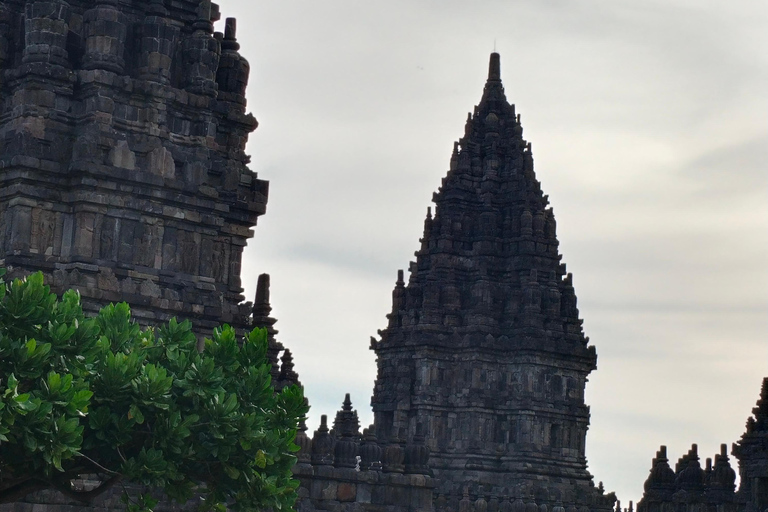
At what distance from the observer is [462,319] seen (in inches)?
2768

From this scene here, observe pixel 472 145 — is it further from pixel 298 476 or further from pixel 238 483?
pixel 238 483

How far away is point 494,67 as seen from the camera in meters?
75.9

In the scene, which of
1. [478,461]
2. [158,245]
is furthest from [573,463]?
[158,245]

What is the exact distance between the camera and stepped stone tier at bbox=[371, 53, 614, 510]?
67.3 metres

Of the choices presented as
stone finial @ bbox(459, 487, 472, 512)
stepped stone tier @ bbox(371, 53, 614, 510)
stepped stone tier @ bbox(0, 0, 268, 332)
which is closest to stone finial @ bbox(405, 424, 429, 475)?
stepped stone tier @ bbox(0, 0, 268, 332)

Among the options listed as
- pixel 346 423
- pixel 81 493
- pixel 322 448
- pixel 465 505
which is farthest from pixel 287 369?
pixel 81 493

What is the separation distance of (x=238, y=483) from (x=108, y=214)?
8.96m

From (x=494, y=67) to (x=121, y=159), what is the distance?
44.7m

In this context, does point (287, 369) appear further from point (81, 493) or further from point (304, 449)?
point (81, 493)

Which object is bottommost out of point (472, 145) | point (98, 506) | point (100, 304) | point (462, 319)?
point (98, 506)

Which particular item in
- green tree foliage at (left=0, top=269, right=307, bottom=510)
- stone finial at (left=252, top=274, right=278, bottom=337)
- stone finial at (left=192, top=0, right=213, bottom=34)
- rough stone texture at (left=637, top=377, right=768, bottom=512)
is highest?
stone finial at (left=192, top=0, right=213, bottom=34)

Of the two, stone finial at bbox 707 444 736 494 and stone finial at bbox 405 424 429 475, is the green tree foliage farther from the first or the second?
stone finial at bbox 707 444 736 494

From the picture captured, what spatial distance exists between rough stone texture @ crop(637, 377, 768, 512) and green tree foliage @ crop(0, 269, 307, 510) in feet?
88.5

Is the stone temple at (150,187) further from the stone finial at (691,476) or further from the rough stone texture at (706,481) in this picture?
the stone finial at (691,476)
